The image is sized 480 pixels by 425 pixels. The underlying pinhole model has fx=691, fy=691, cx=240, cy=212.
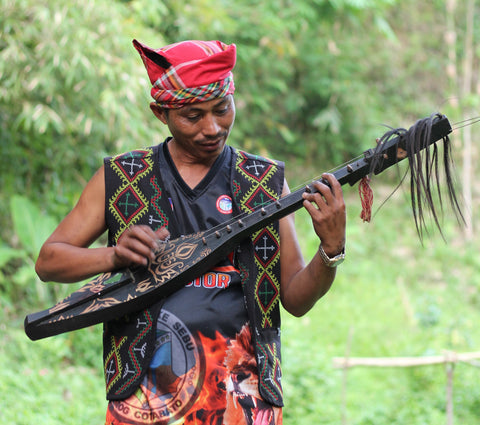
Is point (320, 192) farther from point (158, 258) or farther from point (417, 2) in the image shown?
point (417, 2)

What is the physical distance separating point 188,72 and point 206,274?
612 millimetres

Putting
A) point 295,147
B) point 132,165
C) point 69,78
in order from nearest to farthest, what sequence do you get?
point 132,165, point 69,78, point 295,147

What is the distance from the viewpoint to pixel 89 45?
502 cm

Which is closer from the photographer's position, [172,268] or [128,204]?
[172,268]

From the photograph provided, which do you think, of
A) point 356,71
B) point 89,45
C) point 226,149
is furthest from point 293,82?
point 226,149

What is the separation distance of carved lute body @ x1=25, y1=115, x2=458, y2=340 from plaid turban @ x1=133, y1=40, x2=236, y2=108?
1.28ft

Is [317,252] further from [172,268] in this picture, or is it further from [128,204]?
[128,204]

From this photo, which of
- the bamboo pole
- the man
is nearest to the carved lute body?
the man

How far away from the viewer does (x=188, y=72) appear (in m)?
2.06

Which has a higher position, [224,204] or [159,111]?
[159,111]

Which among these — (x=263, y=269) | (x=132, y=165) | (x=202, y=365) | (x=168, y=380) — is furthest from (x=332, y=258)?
(x=132, y=165)

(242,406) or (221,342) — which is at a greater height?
(221,342)

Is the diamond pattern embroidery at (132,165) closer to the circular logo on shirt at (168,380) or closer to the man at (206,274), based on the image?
the man at (206,274)

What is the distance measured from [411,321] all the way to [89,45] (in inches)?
175
